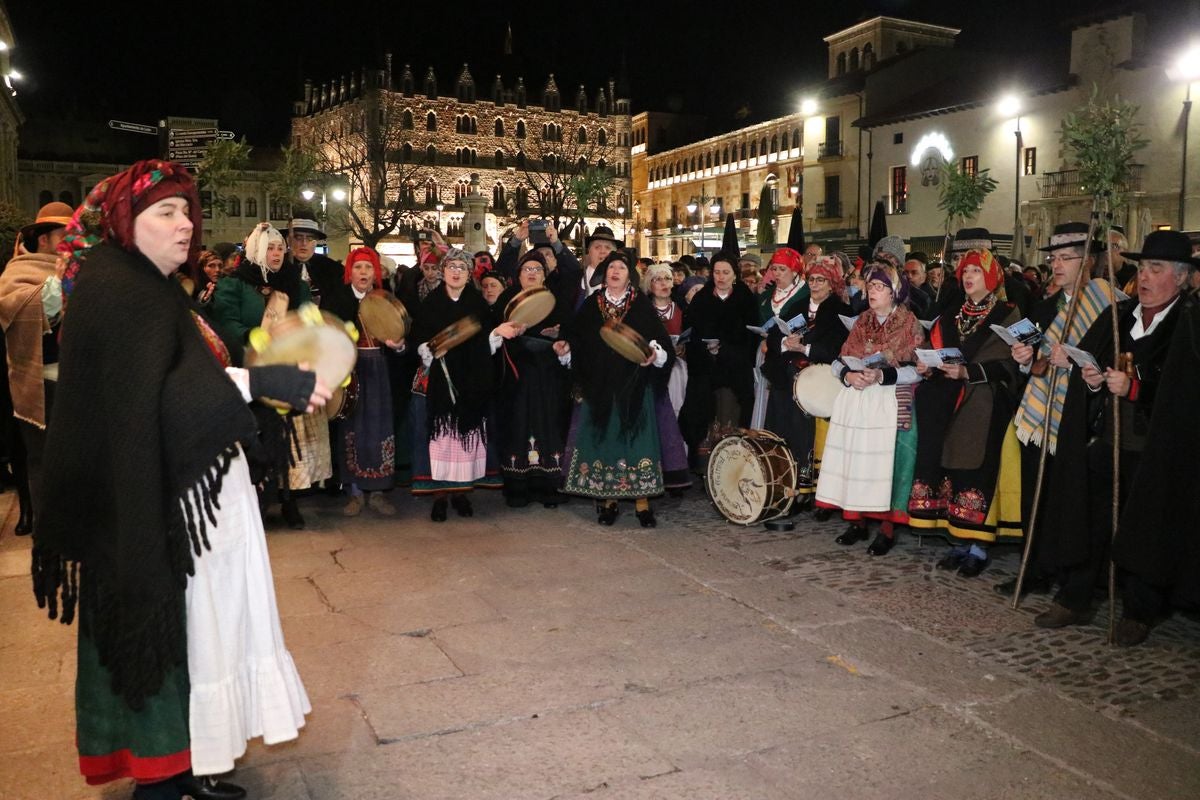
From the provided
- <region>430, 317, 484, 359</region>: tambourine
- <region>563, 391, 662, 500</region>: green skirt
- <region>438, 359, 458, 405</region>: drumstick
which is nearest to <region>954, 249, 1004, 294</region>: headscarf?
<region>563, 391, 662, 500</region>: green skirt

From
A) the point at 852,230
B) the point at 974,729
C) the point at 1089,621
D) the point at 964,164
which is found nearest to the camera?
the point at 974,729

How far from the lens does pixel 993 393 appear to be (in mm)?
6031

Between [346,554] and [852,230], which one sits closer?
[346,554]

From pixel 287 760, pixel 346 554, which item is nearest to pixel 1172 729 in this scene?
pixel 287 760

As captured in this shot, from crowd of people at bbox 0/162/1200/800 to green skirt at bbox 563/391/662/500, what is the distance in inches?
0.8

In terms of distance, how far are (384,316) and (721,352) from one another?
2.98m

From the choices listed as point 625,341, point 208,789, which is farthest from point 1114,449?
point 208,789

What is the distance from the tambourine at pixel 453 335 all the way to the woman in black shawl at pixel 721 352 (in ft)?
6.96

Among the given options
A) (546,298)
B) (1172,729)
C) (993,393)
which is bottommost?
(1172,729)

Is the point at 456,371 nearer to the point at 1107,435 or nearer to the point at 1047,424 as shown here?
the point at 1047,424

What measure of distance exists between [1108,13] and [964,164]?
25.8 feet

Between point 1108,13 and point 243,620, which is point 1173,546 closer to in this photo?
point 243,620

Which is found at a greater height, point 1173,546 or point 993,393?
point 993,393

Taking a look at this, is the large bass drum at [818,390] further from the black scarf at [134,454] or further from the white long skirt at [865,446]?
the black scarf at [134,454]
